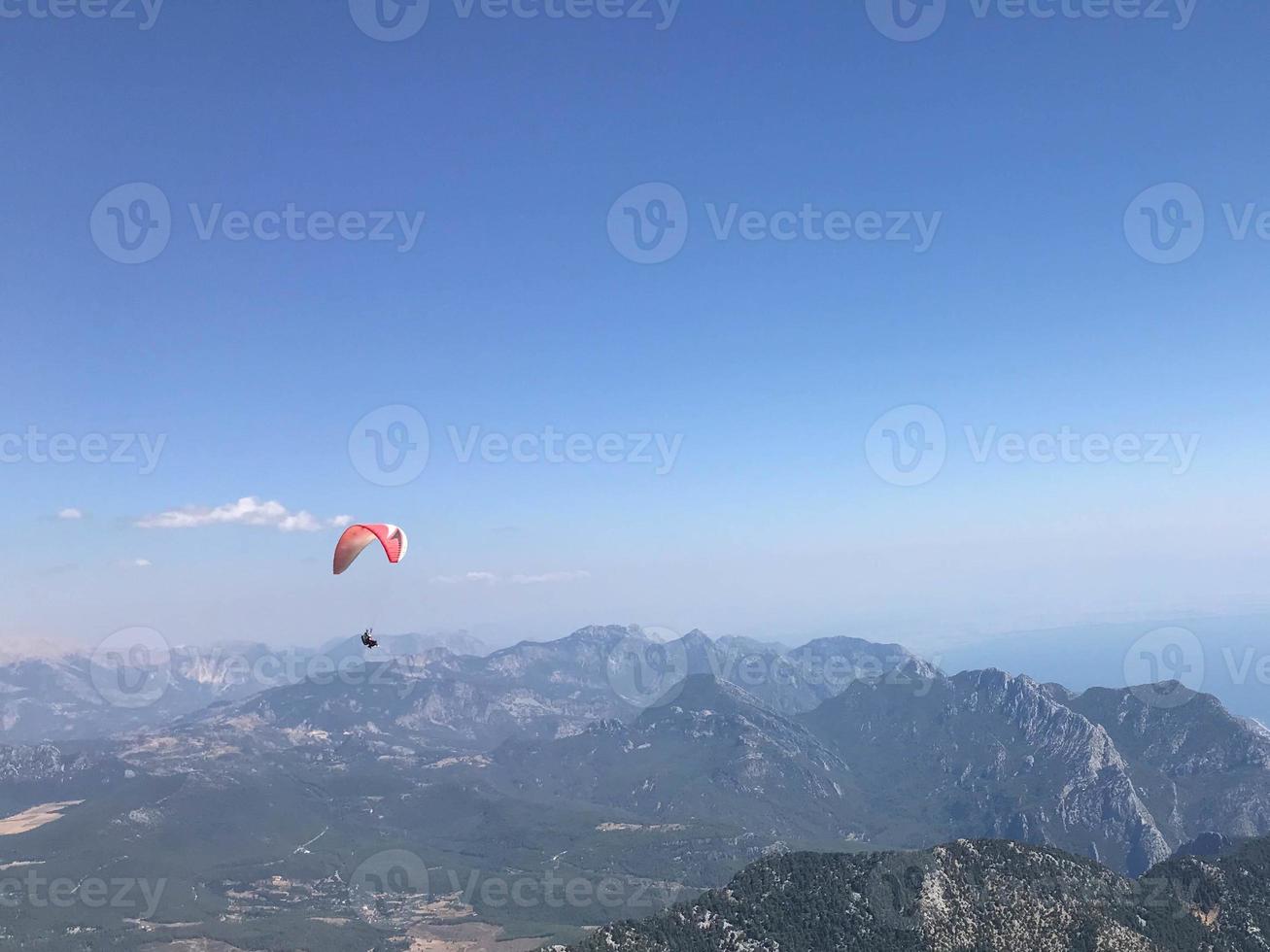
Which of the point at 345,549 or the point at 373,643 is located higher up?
the point at 345,549

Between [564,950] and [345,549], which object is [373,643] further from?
[564,950]

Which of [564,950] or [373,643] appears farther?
[564,950]

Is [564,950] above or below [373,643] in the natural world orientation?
below

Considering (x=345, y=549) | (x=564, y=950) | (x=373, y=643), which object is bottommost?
→ (x=564, y=950)

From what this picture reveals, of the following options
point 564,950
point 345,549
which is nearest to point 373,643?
point 345,549
